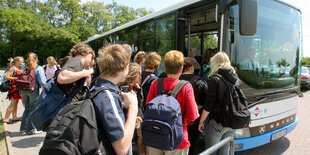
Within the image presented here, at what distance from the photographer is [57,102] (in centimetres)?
292

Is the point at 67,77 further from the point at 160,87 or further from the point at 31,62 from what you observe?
the point at 31,62

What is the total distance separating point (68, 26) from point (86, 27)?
304 cm

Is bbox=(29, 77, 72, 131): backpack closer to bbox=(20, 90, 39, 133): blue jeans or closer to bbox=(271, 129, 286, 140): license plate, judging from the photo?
bbox=(20, 90, 39, 133): blue jeans

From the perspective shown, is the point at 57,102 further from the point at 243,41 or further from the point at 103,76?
the point at 243,41

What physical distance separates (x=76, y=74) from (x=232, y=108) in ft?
6.93

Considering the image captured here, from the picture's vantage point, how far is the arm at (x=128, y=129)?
4.66ft

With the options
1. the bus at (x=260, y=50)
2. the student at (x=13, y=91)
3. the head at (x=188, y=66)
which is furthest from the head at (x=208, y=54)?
the student at (x=13, y=91)

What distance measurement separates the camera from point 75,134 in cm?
124

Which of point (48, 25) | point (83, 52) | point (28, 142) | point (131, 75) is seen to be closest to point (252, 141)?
point (131, 75)

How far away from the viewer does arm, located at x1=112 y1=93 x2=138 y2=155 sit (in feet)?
4.66

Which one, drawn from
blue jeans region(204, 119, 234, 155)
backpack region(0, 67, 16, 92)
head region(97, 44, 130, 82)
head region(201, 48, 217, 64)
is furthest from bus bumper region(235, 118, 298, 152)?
backpack region(0, 67, 16, 92)

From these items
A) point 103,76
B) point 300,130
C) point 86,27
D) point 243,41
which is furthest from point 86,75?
point 86,27

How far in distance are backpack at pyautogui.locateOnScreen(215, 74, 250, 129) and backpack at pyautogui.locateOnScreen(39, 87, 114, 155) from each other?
1.92m

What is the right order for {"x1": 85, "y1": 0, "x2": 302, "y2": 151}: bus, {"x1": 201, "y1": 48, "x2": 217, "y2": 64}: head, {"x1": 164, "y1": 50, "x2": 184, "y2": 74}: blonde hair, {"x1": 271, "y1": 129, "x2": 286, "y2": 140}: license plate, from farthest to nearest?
{"x1": 201, "y1": 48, "x2": 217, "y2": 64}: head
{"x1": 271, "y1": 129, "x2": 286, "y2": 140}: license plate
{"x1": 85, "y1": 0, "x2": 302, "y2": 151}: bus
{"x1": 164, "y1": 50, "x2": 184, "y2": 74}: blonde hair
